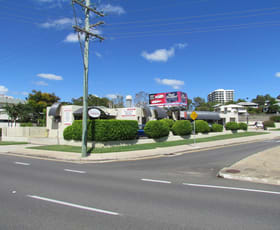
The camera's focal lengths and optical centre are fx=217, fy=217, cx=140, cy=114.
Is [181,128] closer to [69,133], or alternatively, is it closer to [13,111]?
[69,133]

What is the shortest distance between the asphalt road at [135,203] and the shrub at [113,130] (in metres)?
9.51

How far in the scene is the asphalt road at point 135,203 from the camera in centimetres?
434

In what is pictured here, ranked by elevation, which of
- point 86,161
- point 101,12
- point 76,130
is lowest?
point 86,161

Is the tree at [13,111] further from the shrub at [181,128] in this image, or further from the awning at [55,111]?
the shrub at [181,128]

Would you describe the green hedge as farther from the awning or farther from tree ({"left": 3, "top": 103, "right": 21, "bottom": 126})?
tree ({"left": 3, "top": 103, "right": 21, "bottom": 126})

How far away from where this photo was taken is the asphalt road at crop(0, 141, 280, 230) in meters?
4.34

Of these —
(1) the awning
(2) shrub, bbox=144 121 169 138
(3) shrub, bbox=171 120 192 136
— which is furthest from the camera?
(3) shrub, bbox=171 120 192 136

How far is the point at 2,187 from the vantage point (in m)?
7.14

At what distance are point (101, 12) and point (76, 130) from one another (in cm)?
1024

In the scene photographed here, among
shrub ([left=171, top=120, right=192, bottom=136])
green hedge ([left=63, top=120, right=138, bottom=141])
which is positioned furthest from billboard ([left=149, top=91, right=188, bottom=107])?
green hedge ([left=63, top=120, right=138, bottom=141])

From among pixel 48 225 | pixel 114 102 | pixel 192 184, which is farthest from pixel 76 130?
pixel 114 102

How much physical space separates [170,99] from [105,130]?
2153 centimetres

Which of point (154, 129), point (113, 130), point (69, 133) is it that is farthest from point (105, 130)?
point (154, 129)

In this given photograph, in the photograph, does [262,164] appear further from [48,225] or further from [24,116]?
[24,116]
